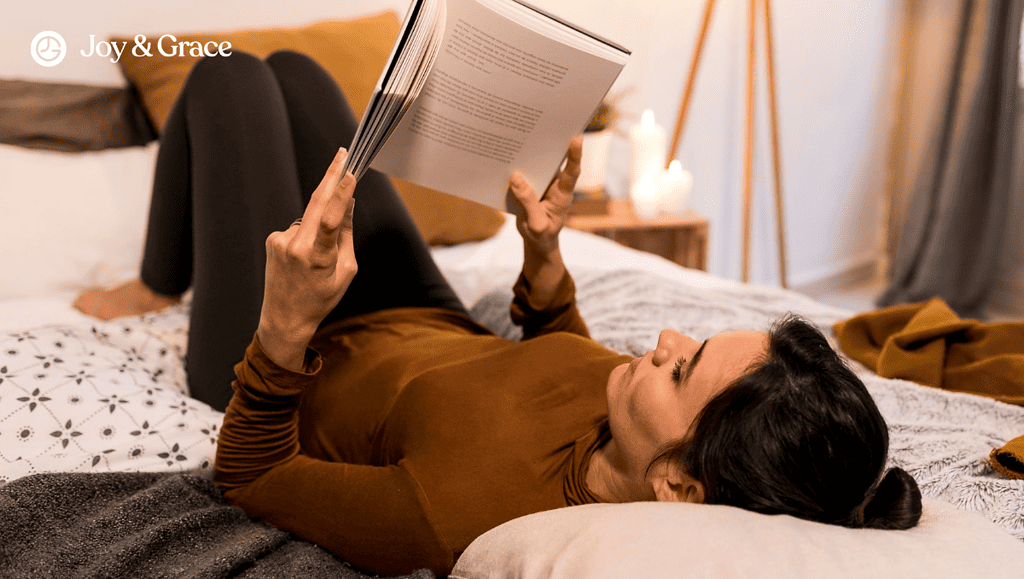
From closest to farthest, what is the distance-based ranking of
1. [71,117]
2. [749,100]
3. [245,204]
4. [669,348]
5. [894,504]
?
[894,504], [669,348], [245,204], [71,117], [749,100]

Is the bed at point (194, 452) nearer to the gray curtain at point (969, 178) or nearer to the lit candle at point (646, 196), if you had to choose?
the lit candle at point (646, 196)

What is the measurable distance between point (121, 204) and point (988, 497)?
1.57 metres

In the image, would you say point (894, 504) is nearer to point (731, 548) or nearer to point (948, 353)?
point (731, 548)

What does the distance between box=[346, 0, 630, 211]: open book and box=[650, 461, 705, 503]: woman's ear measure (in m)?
0.42

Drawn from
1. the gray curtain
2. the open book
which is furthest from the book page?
the gray curtain

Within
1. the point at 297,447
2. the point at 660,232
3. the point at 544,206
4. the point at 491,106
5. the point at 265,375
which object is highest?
the point at 491,106

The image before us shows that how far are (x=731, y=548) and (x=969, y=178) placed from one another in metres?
2.72

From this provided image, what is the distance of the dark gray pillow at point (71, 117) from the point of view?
152 cm

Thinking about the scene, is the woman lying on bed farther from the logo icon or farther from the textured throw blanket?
the logo icon

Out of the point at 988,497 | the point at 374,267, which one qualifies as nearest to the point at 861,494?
the point at 988,497

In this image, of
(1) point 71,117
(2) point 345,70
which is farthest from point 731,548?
(1) point 71,117

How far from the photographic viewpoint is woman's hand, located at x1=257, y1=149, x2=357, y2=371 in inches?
25.3

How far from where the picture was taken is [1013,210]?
8.81 ft

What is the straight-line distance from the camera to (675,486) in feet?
2.21
